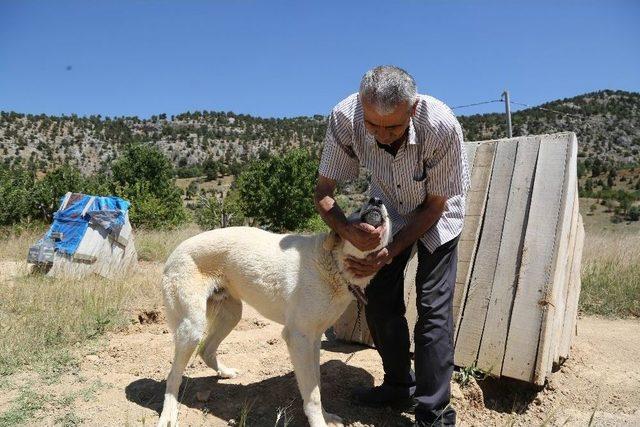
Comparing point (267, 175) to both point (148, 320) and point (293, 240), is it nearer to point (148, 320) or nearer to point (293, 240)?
point (148, 320)

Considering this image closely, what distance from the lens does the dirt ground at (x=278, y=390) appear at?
11.2 feet

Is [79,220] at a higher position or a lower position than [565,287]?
lower

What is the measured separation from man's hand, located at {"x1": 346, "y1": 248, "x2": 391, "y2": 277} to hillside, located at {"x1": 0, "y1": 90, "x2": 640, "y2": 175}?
1803 inches

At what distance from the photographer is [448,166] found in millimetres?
2854

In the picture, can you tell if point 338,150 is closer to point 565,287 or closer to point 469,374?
point 469,374

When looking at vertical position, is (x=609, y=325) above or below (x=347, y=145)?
below

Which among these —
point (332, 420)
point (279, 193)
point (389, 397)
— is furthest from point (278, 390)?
point (279, 193)

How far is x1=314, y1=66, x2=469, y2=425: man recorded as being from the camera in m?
2.81

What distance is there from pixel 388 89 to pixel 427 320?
150 centimetres

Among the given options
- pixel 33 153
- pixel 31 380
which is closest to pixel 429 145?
pixel 31 380

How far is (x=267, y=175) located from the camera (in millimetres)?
33938

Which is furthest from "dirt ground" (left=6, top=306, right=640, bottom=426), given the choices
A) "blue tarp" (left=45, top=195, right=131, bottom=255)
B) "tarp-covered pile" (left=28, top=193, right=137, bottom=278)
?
"blue tarp" (left=45, top=195, right=131, bottom=255)

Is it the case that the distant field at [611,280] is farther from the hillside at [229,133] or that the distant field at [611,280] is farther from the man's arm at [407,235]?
the hillside at [229,133]

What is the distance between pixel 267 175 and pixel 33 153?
47046mm
